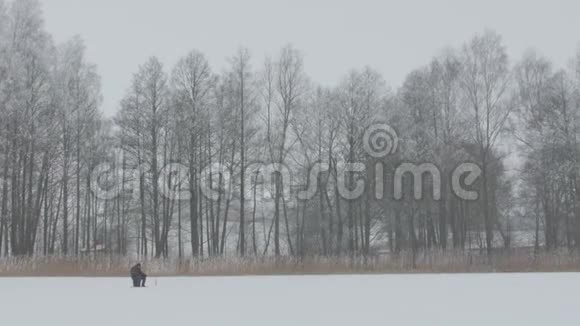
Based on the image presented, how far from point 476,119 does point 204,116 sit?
16.0 meters

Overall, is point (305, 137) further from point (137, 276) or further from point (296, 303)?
point (296, 303)

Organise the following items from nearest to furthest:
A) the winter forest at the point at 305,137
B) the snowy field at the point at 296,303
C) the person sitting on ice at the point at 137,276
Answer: the snowy field at the point at 296,303 < the person sitting on ice at the point at 137,276 < the winter forest at the point at 305,137

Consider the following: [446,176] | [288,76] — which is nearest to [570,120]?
[446,176]

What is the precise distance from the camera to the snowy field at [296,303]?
9016 millimetres

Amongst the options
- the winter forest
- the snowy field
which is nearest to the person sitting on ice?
the snowy field

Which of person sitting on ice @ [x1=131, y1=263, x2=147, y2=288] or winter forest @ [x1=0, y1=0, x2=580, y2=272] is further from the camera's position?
winter forest @ [x1=0, y1=0, x2=580, y2=272]

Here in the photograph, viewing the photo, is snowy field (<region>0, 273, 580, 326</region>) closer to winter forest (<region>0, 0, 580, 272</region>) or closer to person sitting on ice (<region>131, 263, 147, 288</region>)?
person sitting on ice (<region>131, 263, 147, 288</region>)

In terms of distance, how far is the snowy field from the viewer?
29.6ft

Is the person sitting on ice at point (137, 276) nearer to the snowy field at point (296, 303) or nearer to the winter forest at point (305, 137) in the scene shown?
the snowy field at point (296, 303)

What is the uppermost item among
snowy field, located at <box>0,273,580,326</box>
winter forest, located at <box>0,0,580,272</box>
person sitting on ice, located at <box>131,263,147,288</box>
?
winter forest, located at <box>0,0,580,272</box>

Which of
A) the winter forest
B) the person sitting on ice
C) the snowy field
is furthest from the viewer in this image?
the winter forest

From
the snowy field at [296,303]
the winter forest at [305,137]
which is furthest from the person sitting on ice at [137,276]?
the winter forest at [305,137]

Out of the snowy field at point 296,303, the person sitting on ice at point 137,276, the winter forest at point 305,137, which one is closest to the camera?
the snowy field at point 296,303

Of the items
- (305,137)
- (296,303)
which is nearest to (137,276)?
(296,303)
